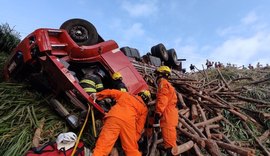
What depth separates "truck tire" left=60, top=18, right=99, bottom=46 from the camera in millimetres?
6039

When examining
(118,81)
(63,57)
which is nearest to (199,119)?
(118,81)

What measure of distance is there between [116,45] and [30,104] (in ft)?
6.90

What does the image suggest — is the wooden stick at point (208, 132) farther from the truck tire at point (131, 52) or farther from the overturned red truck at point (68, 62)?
the truck tire at point (131, 52)

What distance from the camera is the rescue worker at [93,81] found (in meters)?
4.94

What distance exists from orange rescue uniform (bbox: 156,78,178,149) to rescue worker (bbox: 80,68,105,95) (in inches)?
43.5

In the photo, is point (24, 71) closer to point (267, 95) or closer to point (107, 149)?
point (107, 149)

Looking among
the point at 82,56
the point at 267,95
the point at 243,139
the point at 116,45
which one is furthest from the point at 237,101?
the point at 82,56

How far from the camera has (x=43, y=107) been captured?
4.98 metres

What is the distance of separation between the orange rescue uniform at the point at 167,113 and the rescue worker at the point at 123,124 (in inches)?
12.0

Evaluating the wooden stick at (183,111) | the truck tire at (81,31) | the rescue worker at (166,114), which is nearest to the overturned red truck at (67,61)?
the truck tire at (81,31)

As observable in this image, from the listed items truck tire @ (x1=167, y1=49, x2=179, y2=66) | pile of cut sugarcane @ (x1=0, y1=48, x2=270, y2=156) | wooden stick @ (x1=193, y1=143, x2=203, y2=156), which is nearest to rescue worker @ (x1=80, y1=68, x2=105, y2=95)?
pile of cut sugarcane @ (x1=0, y1=48, x2=270, y2=156)

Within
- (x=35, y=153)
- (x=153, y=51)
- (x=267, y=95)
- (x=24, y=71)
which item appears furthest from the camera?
(x=153, y=51)

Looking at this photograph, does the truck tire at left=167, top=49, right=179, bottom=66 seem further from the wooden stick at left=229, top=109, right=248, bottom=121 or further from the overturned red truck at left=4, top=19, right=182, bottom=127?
the overturned red truck at left=4, top=19, right=182, bottom=127

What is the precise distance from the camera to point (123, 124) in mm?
4289
